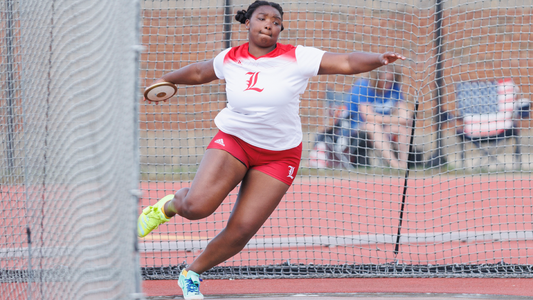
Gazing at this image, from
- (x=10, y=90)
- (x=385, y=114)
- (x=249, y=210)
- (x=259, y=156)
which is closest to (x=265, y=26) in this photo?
(x=259, y=156)

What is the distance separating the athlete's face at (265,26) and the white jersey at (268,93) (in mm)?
83

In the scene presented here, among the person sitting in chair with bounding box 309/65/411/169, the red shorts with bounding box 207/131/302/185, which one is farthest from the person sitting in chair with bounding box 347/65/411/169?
the red shorts with bounding box 207/131/302/185

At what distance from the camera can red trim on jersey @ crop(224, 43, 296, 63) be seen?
3.49 m

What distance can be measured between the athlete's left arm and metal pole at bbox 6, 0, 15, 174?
1955 millimetres

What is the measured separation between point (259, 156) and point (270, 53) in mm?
647

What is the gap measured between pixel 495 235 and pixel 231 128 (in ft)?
11.2

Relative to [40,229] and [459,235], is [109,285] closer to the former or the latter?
[40,229]

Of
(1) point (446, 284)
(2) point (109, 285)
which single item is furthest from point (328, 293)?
(2) point (109, 285)

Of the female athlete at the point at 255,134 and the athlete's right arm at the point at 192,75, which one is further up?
the athlete's right arm at the point at 192,75

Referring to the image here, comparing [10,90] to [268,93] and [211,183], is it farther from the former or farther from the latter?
[268,93]

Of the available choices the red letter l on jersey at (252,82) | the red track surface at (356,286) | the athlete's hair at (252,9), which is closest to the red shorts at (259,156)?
the red letter l on jersey at (252,82)

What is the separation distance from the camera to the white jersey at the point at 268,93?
3.44 meters

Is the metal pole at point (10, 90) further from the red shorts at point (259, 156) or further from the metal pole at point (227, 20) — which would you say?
the metal pole at point (227, 20)

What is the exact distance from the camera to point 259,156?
3576mm
